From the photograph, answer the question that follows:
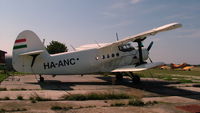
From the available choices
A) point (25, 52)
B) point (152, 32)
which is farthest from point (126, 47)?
point (25, 52)

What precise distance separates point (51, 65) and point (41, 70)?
802 millimetres

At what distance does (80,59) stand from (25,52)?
13.3 feet

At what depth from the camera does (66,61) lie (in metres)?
15.2

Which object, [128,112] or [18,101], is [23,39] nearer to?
[18,101]

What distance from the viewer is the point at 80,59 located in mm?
15602

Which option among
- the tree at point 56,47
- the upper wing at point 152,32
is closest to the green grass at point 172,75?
the upper wing at point 152,32

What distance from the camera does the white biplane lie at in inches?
570

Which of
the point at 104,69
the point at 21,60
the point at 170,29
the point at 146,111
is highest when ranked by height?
the point at 170,29

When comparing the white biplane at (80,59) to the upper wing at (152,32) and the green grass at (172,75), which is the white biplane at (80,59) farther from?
the green grass at (172,75)

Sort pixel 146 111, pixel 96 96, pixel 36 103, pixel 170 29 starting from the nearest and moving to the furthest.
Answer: pixel 146 111 < pixel 36 103 < pixel 96 96 < pixel 170 29

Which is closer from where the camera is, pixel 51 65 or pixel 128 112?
pixel 128 112

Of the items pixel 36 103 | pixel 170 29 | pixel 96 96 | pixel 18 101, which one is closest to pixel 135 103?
pixel 96 96

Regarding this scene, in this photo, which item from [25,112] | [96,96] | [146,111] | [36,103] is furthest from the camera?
[96,96]

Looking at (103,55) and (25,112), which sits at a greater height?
(103,55)
